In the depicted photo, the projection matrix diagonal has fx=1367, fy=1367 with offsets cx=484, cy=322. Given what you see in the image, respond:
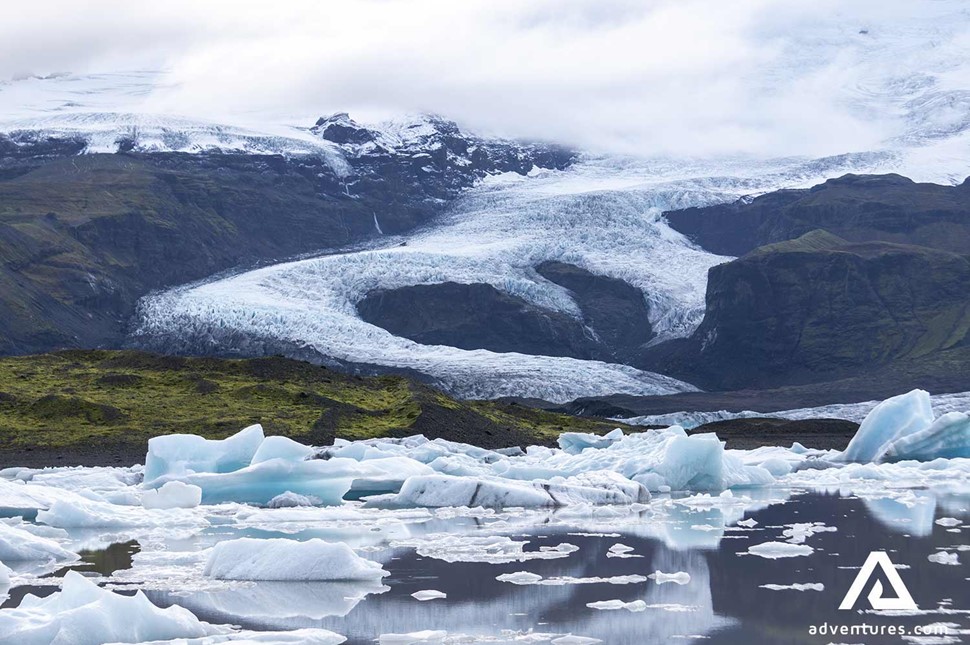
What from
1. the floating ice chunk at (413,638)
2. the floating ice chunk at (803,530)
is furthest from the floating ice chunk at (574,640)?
the floating ice chunk at (803,530)

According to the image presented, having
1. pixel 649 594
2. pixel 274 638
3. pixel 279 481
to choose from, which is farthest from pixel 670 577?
pixel 279 481

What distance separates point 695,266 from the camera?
112938 millimetres

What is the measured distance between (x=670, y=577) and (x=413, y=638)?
13.0 feet

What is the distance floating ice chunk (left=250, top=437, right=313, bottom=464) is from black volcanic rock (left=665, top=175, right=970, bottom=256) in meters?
115

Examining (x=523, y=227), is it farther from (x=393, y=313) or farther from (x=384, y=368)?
(x=384, y=368)

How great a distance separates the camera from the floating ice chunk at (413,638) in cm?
1148

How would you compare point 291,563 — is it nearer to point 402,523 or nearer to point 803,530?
point 402,523

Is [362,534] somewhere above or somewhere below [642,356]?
above

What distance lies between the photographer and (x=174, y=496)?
24.6 m

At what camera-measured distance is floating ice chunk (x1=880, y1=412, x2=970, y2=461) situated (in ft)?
113

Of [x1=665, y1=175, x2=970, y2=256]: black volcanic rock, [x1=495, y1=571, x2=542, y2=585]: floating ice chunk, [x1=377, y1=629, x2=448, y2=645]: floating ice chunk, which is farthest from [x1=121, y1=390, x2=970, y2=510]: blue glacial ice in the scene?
[x1=665, y1=175, x2=970, y2=256]: black volcanic rock

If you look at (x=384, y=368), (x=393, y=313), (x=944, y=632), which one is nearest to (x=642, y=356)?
(x=393, y=313)

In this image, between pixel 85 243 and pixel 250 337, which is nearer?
pixel 250 337

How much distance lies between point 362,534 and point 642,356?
94.3m
